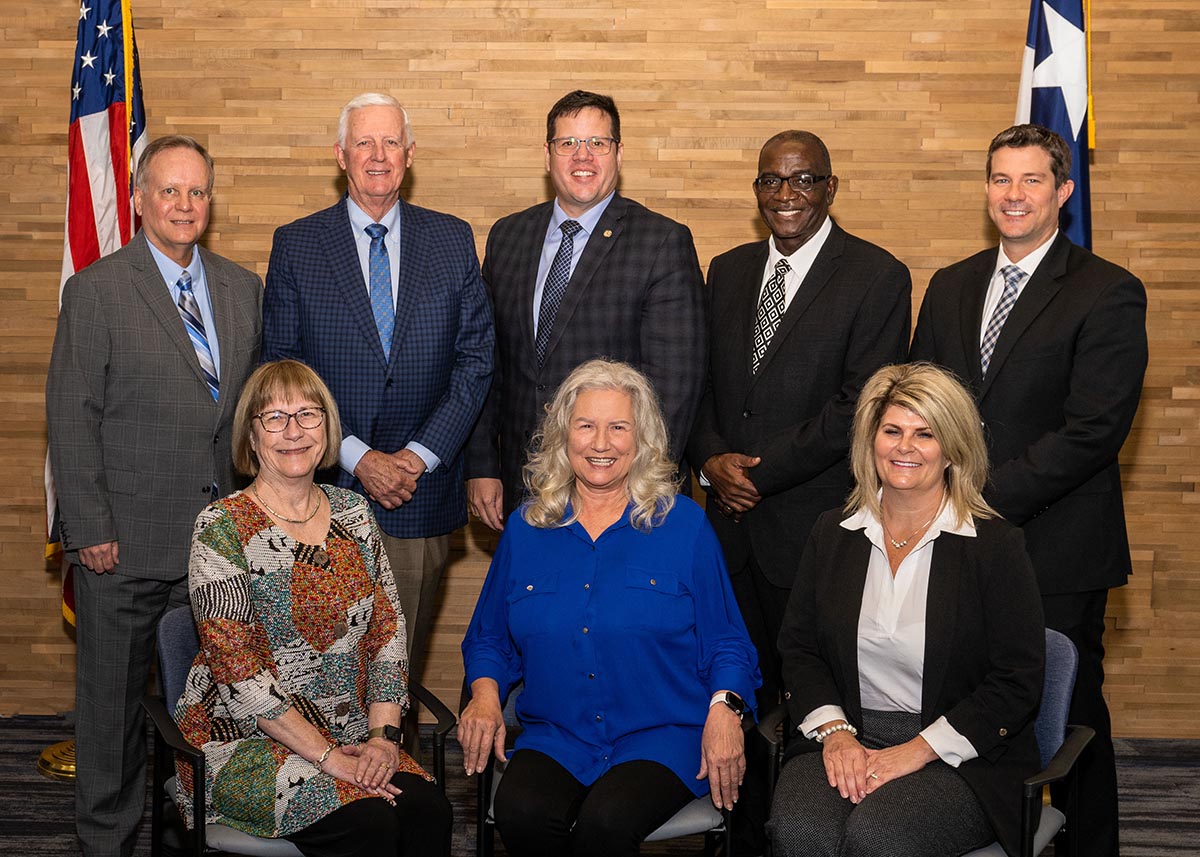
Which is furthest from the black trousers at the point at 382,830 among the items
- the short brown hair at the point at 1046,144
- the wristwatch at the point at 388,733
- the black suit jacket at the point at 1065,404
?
the short brown hair at the point at 1046,144

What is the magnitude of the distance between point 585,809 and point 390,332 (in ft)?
5.12

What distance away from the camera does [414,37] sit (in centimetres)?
461

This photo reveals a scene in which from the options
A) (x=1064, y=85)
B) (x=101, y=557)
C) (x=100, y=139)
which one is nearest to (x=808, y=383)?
(x=1064, y=85)

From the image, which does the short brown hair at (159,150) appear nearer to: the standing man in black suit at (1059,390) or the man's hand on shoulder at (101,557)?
the man's hand on shoulder at (101,557)

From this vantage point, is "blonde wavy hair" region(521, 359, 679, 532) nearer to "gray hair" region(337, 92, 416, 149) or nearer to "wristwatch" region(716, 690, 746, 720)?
"wristwatch" region(716, 690, 746, 720)

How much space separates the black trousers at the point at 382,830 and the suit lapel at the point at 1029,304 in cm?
177

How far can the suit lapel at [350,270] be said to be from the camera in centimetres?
348

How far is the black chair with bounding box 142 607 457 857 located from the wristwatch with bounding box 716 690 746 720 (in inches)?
23.6

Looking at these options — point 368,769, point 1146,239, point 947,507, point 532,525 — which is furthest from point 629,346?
point 1146,239

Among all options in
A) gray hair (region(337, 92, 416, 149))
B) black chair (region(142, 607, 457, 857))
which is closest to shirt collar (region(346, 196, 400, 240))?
gray hair (region(337, 92, 416, 149))

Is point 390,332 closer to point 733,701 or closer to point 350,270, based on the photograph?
point 350,270

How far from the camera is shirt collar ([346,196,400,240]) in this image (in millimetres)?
3574

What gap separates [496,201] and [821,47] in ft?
4.49

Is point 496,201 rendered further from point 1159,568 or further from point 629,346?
point 1159,568
